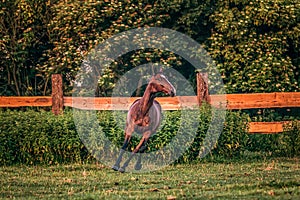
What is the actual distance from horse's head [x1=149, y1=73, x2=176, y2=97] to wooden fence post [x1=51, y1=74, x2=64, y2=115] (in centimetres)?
368

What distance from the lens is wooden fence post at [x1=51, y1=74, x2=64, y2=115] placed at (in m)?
16.3

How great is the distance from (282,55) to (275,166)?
9077mm

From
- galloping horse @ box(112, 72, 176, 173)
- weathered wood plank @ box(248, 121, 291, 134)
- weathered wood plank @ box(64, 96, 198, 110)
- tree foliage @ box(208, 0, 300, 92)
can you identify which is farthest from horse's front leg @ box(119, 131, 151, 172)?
tree foliage @ box(208, 0, 300, 92)

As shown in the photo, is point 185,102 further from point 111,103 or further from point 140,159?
point 140,159

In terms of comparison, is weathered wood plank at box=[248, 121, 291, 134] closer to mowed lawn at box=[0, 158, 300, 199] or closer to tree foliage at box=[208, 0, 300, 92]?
mowed lawn at box=[0, 158, 300, 199]

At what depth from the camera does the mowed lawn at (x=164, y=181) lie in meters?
9.55

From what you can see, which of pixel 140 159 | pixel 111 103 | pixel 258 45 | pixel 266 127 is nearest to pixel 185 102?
pixel 111 103

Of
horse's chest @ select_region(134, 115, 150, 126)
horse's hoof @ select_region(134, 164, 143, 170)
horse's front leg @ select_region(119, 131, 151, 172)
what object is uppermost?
horse's chest @ select_region(134, 115, 150, 126)

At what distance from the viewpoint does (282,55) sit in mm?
21844

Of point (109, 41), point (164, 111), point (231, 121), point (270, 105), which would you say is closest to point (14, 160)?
point (164, 111)

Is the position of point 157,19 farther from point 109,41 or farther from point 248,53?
point 248,53

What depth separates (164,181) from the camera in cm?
1128

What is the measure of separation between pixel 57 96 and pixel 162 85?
13.4ft

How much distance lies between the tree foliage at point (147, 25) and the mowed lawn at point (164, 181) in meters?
6.99
